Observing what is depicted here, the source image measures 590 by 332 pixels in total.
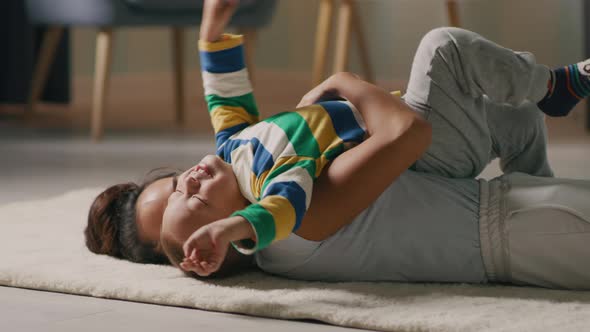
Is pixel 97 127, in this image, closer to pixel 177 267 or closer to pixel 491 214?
pixel 177 267

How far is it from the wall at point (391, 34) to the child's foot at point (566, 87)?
247 cm

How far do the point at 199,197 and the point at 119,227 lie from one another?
236mm

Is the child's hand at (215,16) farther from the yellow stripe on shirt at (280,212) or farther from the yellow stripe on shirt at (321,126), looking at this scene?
the yellow stripe on shirt at (280,212)

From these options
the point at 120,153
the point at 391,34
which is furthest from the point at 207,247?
the point at 391,34

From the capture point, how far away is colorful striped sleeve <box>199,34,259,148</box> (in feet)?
4.44

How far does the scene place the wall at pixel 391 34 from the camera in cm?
394

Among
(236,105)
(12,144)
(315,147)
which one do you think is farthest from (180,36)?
(315,147)

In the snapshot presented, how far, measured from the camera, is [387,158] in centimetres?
114

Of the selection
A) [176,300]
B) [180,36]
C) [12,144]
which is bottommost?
[12,144]

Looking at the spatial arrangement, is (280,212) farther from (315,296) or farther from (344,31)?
(344,31)

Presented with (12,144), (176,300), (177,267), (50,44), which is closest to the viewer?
(176,300)

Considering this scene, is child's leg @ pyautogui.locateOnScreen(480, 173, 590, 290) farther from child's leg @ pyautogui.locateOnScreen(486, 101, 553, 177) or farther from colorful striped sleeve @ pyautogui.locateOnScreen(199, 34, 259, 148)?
colorful striped sleeve @ pyautogui.locateOnScreen(199, 34, 259, 148)

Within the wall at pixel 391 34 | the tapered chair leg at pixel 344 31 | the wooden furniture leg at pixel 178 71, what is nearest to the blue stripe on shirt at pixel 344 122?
the tapered chair leg at pixel 344 31

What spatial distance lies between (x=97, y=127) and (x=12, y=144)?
0.27 meters
